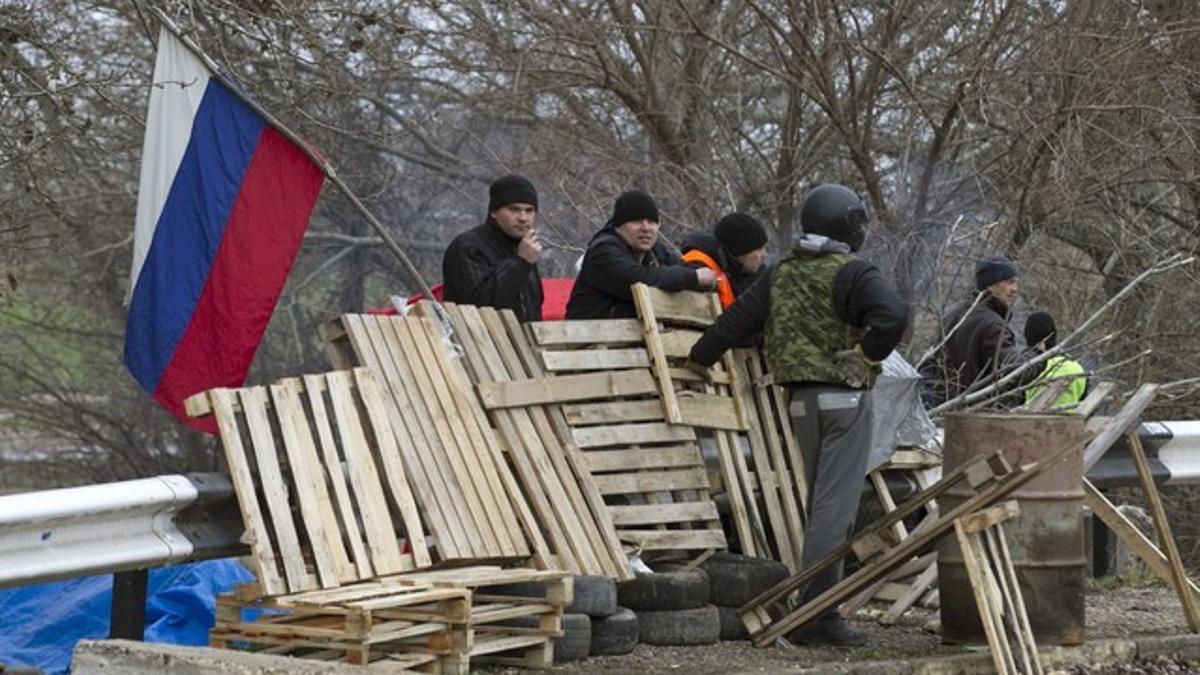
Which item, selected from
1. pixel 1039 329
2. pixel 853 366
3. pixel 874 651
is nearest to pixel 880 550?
pixel 874 651

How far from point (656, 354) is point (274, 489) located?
224 centimetres

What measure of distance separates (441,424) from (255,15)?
330cm

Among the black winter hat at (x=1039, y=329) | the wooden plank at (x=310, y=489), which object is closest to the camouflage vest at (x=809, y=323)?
the wooden plank at (x=310, y=489)

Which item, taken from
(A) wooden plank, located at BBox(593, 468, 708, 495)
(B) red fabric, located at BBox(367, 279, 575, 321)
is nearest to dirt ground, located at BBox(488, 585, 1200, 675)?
(A) wooden plank, located at BBox(593, 468, 708, 495)

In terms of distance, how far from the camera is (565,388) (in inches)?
379

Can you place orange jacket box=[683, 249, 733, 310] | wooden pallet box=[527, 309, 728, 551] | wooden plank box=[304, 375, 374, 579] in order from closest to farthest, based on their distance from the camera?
wooden plank box=[304, 375, 374, 579] < wooden pallet box=[527, 309, 728, 551] < orange jacket box=[683, 249, 733, 310]

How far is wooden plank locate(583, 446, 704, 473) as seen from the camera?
9.62 m

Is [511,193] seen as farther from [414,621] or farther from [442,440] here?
[414,621]

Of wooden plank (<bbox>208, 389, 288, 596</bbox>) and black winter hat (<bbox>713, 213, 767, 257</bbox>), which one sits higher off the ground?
black winter hat (<bbox>713, 213, 767, 257</bbox>)

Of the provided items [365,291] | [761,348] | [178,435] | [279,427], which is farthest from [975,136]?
[178,435]

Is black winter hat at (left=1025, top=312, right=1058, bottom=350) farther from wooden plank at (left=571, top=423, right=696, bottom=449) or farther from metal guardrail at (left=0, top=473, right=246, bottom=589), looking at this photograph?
metal guardrail at (left=0, top=473, right=246, bottom=589)

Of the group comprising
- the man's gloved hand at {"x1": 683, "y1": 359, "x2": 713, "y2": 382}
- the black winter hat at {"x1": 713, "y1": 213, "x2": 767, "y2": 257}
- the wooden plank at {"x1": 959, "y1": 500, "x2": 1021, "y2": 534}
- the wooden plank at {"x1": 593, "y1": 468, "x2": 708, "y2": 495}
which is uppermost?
the black winter hat at {"x1": 713, "y1": 213, "x2": 767, "y2": 257}

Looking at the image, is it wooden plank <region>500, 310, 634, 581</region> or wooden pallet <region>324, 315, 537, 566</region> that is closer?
wooden pallet <region>324, 315, 537, 566</region>

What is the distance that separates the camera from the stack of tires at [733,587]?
30.1 ft
